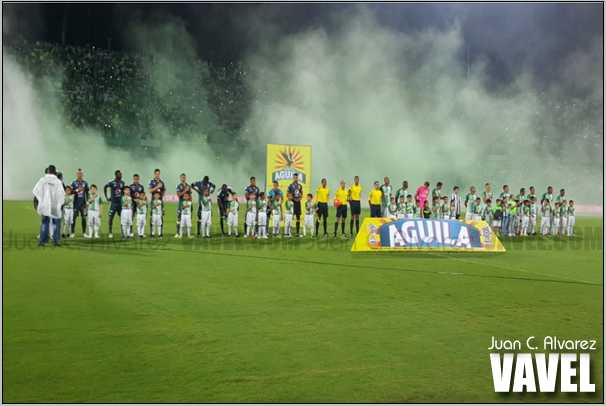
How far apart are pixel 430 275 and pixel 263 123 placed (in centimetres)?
3735

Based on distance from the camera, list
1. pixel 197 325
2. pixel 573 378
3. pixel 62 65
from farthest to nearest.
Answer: pixel 62 65, pixel 197 325, pixel 573 378

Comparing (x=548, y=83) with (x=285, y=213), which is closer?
(x=285, y=213)

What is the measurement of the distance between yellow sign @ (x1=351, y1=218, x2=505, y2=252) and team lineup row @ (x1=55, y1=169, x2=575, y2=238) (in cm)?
377

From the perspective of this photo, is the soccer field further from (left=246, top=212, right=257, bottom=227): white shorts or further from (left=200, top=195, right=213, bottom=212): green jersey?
(left=246, top=212, right=257, bottom=227): white shorts

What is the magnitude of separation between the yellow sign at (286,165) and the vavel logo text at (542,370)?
13.8 meters

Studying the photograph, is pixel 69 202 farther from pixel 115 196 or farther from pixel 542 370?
pixel 542 370

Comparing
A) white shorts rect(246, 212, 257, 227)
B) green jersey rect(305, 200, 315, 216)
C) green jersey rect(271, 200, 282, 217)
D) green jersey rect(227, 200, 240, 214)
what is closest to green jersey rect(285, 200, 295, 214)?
green jersey rect(271, 200, 282, 217)

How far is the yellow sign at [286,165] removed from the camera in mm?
19016

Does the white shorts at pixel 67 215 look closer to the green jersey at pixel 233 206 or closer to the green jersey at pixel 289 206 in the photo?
the green jersey at pixel 233 206

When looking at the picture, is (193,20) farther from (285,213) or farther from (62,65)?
(285,213)

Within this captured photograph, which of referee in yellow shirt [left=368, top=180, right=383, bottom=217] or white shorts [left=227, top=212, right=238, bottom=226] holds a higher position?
referee in yellow shirt [left=368, top=180, right=383, bottom=217]

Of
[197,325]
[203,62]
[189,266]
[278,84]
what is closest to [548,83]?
[278,84]

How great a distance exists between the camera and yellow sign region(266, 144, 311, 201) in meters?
19.0

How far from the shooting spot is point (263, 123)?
4609 cm
